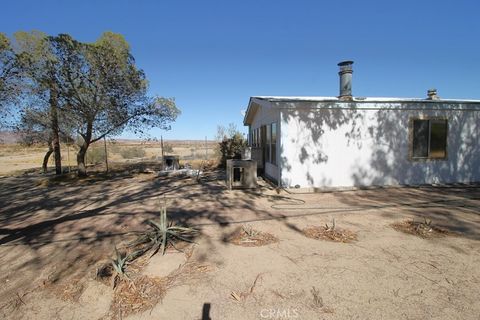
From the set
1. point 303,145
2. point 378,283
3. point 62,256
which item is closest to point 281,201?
point 303,145

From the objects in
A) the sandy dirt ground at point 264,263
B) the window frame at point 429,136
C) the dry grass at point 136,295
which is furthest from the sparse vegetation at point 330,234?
the window frame at point 429,136

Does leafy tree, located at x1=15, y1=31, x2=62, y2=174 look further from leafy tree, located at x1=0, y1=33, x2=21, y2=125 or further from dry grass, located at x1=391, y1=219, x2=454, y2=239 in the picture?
dry grass, located at x1=391, y1=219, x2=454, y2=239

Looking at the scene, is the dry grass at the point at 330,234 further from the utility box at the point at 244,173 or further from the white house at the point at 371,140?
the utility box at the point at 244,173

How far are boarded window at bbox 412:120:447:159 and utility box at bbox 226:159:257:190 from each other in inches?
197

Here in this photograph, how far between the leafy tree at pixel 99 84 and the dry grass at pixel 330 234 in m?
10.5

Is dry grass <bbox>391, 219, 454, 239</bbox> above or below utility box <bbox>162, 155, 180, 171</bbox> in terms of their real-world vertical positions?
below

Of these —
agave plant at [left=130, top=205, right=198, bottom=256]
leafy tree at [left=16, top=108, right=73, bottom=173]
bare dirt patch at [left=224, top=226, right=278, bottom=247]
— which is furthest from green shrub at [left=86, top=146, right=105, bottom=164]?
bare dirt patch at [left=224, top=226, right=278, bottom=247]

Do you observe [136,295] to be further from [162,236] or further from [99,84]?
[99,84]

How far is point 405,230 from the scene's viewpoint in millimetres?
4621

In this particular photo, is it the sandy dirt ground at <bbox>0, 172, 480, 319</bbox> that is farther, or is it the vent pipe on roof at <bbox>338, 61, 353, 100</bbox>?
the vent pipe on roof at <bbox>338, 61, 353, 100</bbox>

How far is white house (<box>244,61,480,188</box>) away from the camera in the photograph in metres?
8.13

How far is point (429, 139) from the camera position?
8633mm

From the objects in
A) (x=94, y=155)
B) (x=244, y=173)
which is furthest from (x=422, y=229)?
(x=94, y=155)

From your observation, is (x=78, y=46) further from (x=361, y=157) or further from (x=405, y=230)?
(x=405, y=230)
